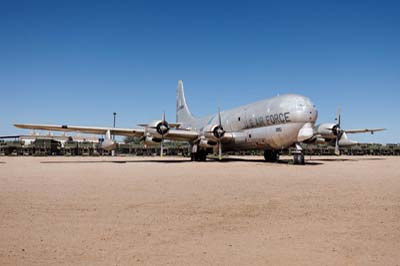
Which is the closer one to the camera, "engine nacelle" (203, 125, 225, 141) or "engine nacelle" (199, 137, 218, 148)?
"engine nacelle" (203, 125, 225, 141)

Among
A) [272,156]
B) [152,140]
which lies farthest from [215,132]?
[152,140]

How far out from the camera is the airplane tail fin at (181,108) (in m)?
45.4

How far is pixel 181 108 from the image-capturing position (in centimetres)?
4722

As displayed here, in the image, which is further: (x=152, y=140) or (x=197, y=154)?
(x=197, y=154)

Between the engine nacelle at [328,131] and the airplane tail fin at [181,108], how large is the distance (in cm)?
1864

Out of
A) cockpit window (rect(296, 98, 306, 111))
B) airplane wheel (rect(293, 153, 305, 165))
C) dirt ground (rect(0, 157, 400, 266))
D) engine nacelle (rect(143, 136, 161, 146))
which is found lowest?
dirt ground (rect(0, 157, 400, 266))

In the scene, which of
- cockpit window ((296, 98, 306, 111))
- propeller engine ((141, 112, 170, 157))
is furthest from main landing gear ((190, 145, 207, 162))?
cockpit window ((296, 98, 306, 111))

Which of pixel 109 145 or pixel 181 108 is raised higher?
pixel 181 108

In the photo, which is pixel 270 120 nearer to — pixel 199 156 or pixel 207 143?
pixel 207 143

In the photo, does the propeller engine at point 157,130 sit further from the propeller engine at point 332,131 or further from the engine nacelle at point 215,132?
the propeller engine at point 332,131

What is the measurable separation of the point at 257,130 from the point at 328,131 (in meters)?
5.96

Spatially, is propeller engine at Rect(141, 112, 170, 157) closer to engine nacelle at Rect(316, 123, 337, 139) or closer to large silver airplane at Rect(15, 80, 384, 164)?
large silver airplane at Rect(15, 80, 384, 164)

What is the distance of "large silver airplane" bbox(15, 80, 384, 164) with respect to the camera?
2555cm

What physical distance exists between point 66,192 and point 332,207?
6.95m
